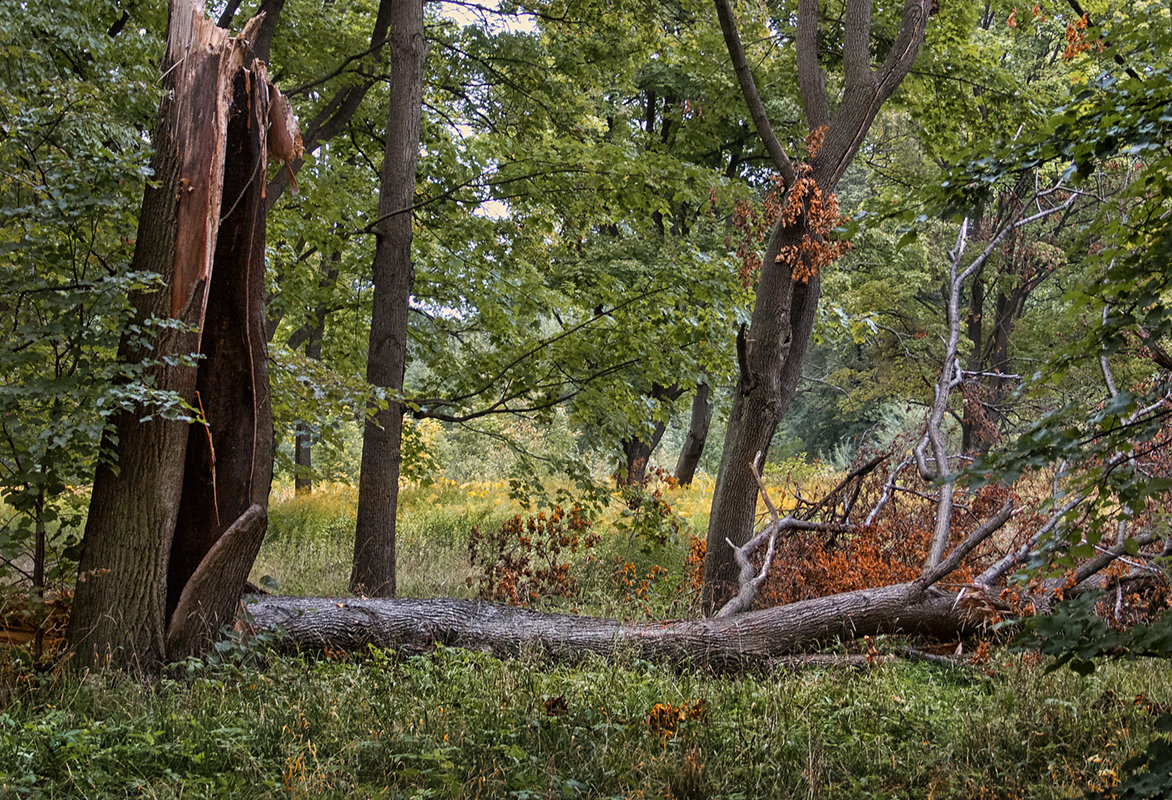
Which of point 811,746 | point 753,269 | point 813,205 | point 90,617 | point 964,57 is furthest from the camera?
point 964,57

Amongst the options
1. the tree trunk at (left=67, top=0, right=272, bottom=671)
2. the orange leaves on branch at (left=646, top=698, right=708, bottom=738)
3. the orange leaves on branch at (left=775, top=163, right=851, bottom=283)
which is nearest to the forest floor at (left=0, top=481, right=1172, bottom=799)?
the orange leaves on branch at (left=646, top=698, right=708, bottom=738)

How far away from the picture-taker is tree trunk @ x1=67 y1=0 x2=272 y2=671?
4.63 meters

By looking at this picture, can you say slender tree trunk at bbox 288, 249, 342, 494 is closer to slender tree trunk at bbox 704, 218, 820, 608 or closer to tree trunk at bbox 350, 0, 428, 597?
tree trunk at bbox 350, 0, 428, 597

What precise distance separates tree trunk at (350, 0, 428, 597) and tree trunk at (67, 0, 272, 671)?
2035 millimetres

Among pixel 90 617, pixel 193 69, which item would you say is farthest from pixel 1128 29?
pixel 90 617

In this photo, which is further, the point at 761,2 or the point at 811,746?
the point at 761,2

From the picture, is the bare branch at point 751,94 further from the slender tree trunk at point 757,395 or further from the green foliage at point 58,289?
the green foliage at point 58,289

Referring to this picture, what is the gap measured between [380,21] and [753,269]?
17.3 ft

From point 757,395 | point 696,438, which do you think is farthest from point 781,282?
A: point 696,438

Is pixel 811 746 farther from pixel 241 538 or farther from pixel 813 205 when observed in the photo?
pixel 813 205

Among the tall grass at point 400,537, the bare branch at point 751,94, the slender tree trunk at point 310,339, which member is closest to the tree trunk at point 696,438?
the tall grass at point 400,537

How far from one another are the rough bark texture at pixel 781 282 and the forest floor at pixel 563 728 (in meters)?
2.26

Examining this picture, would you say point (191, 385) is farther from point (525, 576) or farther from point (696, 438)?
point (696, 438)

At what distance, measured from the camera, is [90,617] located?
15.0 feet
